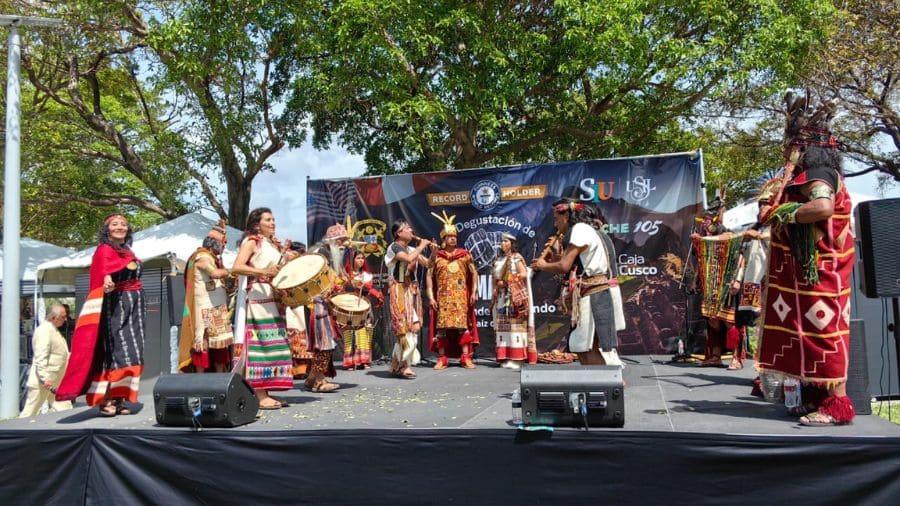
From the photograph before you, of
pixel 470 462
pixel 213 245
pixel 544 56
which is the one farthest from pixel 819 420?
pixel 544 56

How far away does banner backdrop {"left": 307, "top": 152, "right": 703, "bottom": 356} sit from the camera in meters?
8.73

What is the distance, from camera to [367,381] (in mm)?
7621

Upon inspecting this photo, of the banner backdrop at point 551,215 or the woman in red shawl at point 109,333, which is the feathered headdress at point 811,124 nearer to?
the banner backdrop at point 551,215

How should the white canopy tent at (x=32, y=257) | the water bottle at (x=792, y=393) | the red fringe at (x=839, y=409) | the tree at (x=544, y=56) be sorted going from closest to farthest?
the red fringe at (x=839, y=409), the water bottle at (x=792, y=393), the tree at (x=544, y=56), the white canopy tent at (x=32, y=257)

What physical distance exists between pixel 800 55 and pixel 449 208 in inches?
262

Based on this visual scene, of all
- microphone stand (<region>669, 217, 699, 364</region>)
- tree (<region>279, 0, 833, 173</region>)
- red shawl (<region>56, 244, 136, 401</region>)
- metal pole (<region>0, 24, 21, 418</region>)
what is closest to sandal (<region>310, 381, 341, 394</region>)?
red shawl (<region>56, 244, 136, 401</region>)

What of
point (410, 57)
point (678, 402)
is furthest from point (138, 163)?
point (678, 402)

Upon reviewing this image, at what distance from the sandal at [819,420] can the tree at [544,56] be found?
24.7 feet

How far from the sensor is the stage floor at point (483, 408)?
4082 mm

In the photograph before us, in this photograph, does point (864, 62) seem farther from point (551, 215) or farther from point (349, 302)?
point (349, 302)

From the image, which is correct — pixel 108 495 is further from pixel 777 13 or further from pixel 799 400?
pixel 777 13

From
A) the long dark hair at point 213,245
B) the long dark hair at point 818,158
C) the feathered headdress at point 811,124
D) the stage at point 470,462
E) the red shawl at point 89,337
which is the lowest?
the stage at point 470,462

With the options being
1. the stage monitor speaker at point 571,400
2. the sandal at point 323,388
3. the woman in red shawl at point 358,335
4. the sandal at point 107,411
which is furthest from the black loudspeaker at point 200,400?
the woman in red shawl at point 358,335

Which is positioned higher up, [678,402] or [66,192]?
→ [66,192]
